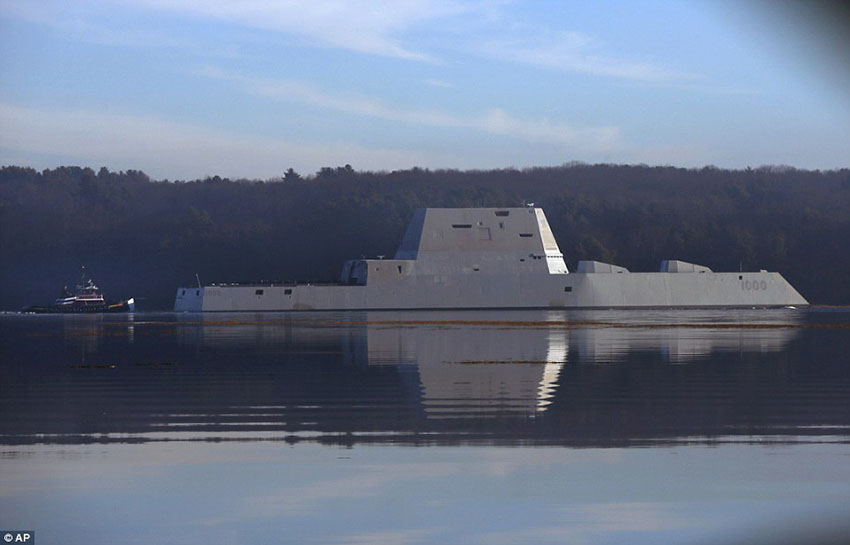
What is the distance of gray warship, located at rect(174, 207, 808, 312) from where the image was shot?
5919cm

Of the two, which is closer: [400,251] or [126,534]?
[126,534]

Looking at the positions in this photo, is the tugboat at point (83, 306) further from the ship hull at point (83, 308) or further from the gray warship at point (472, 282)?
the gray warship at point (472, 282)

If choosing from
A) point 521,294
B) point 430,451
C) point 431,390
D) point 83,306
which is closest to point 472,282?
point 521,294

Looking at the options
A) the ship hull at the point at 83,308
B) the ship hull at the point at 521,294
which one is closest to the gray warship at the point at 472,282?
the ship hull at the point at 521,294

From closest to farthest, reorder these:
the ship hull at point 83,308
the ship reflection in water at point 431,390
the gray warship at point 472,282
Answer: the ship reflection in water at point 431,390
the gray warship at point 472,282
the ship hull at point 83,308

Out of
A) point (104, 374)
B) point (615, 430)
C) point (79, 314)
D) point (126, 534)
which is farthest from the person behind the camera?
point (79, 314)

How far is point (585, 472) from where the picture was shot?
9.09 metres

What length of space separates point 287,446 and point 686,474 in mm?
3535

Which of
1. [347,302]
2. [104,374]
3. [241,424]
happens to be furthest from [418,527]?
[347,302]

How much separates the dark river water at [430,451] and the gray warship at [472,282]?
38533 millimetres

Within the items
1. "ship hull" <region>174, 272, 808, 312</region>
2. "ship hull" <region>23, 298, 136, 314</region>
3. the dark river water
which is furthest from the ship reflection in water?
"ship hull" <region>23, 298, 136, 314</region>

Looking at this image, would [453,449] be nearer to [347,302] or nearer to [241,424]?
[241,424]

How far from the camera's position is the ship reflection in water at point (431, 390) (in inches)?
456

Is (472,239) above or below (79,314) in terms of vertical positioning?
above
